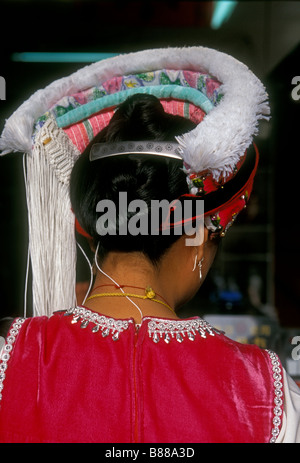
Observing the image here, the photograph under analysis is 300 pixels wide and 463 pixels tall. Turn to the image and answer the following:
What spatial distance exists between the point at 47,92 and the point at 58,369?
64cm

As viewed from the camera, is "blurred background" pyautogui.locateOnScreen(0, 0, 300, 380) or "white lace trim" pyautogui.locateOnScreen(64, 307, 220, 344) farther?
"blurred background" pyautogui.locateOnScreen(0, 0, 300, 380)

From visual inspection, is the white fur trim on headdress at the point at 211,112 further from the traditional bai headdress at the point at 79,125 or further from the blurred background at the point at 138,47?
the blurred background at the point at 138,47

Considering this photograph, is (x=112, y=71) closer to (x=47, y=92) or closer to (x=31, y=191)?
(x=47, y=92)

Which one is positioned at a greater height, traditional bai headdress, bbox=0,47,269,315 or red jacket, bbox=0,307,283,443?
traditional bai headdress, bbox=0,47,269,315

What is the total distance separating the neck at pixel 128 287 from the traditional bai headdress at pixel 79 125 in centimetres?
17

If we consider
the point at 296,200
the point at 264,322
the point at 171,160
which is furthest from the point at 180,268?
the point at 296,200

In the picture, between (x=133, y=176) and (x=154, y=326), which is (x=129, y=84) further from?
(x=154, y=326)

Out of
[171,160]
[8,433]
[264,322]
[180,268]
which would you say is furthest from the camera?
[264,322]

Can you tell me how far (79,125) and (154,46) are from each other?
170 cm

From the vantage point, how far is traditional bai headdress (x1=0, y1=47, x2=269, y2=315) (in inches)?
40.1

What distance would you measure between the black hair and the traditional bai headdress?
0.09m

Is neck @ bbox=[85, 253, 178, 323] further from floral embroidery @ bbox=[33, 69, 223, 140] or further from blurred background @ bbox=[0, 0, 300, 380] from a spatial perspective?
blurred background @ bbox=[0, 0, 300, 380]

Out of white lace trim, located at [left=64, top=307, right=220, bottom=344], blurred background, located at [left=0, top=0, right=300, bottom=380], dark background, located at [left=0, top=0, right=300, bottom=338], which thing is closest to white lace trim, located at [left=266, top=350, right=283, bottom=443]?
white lace trim, located at [left=64, top=307, right=220, bottom=344]

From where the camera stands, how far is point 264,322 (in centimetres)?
224
